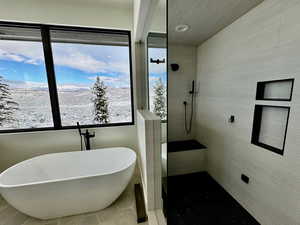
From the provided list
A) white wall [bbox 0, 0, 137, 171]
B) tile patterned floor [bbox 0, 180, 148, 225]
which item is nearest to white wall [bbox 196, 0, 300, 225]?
tile patterned floor [bbox 0, 180, 148, 225]

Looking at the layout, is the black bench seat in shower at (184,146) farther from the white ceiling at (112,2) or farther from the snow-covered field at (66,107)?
the white ceiling at (112,2)

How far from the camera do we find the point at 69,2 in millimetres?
1938

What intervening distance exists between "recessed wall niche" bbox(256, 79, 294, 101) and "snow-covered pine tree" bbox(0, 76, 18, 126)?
11.1 ft

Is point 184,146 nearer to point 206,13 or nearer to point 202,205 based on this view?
point 202,205

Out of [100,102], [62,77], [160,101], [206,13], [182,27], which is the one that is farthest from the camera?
[100,102]

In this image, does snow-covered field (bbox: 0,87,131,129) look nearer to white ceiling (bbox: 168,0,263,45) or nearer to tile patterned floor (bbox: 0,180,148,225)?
tile patterned floor (bbox: 0,180,148,225)

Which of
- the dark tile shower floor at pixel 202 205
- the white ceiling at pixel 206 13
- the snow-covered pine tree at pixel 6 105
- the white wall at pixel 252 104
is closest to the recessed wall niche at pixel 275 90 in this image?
the white wall at pixel 252 104

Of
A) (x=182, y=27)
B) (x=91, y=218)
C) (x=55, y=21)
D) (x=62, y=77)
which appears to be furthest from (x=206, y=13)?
(x=91, y=218)

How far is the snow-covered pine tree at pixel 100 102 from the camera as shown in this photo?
89.9 inches

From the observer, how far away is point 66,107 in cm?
223

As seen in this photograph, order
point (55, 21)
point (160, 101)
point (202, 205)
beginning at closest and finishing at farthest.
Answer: point (160, 101), point (202, 205), point (55, 21)

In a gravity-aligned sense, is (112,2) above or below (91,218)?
above

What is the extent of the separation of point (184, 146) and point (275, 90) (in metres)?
1.41

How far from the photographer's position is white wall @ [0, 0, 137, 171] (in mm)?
1872
